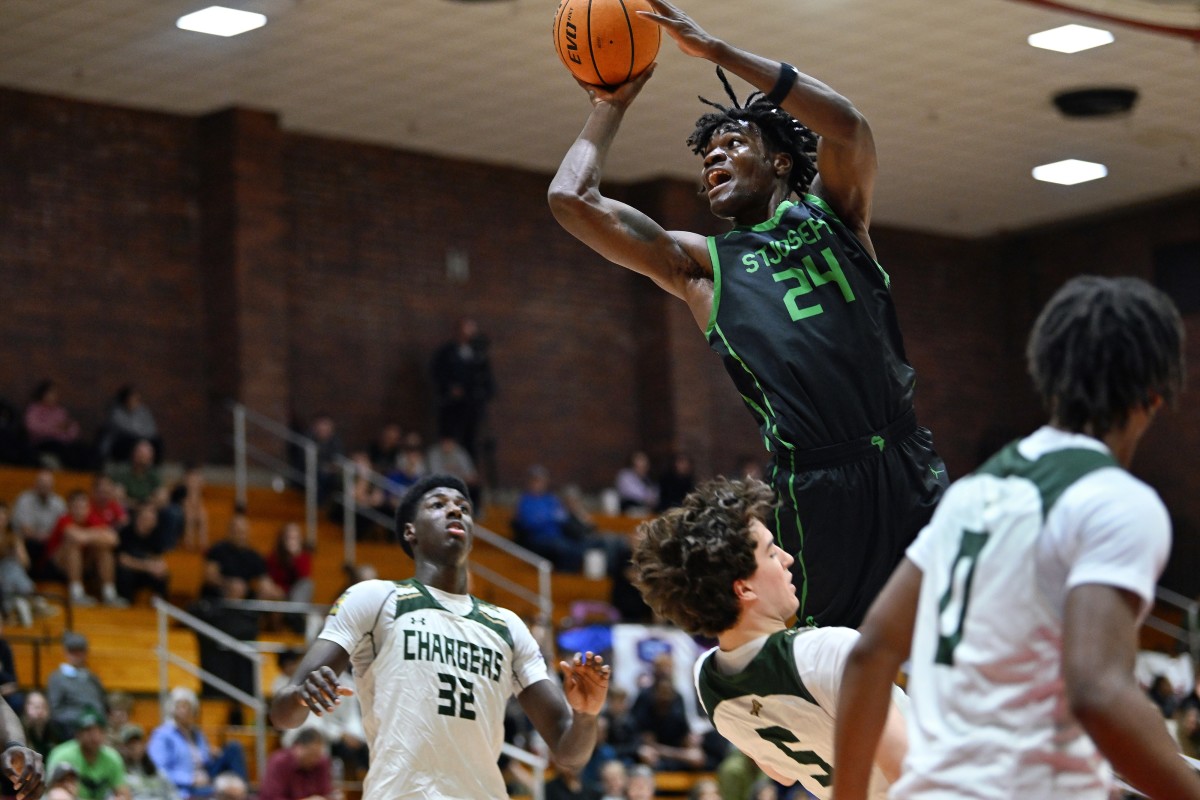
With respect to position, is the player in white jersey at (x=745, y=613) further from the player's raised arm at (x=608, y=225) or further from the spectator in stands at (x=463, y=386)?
the spectator in stands at (x=463, y=386)

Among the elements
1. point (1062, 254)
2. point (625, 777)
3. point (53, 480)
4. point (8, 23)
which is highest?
point (8, 23)

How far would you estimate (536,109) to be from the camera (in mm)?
19750

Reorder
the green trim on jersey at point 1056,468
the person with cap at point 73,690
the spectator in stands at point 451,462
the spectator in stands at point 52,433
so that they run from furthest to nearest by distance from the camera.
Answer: the spectator in stands at point 451,462, the spectator in stands at point 52,433, the person with cap at point 73,690, the green trim on jersey at point 1056,468

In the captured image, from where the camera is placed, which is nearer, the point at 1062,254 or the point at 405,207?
the point at 405,207

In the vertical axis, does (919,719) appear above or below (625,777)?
above

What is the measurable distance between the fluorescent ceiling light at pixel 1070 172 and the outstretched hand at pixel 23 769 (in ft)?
61.5

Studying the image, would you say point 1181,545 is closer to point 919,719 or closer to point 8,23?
point 8,23

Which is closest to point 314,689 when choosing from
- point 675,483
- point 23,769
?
point 23,769

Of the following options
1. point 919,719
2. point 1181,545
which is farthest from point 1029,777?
point 1181,545

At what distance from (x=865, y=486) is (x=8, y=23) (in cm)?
1395

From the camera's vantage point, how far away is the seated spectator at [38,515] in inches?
606

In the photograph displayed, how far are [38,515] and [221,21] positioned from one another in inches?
192

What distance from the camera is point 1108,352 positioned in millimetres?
2994

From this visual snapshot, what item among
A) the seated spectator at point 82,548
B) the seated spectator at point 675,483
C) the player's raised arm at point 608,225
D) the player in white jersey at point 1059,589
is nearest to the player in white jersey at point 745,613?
the player in white jersey at point 1059,589
